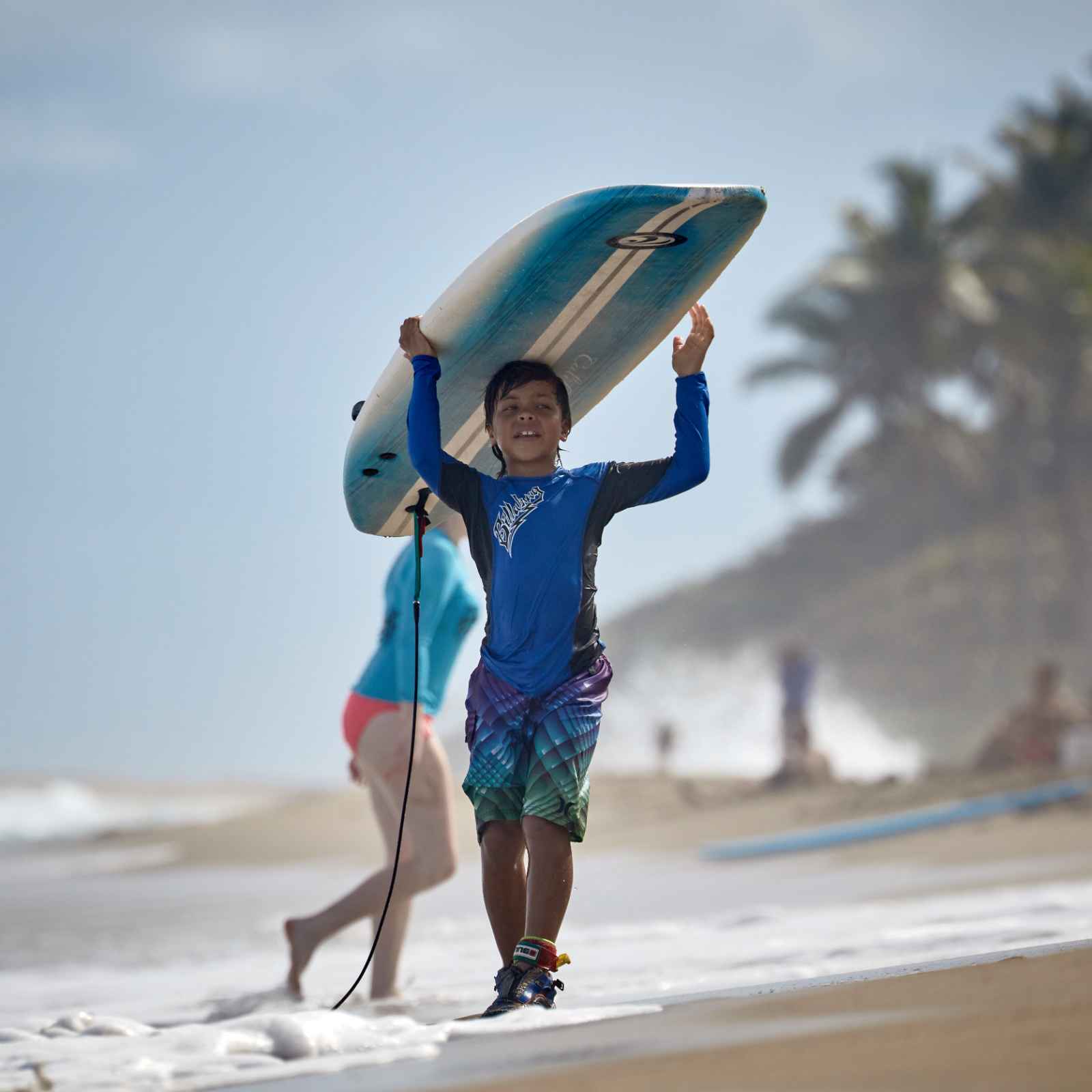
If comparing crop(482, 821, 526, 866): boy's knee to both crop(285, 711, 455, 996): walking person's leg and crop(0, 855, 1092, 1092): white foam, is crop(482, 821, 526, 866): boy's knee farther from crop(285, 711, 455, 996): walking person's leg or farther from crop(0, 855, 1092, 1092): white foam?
crop(285, 711, 455, 996): walking person's leg

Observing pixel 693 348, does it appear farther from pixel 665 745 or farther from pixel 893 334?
pixel 893 334

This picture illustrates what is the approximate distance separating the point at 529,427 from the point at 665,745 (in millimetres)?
18960

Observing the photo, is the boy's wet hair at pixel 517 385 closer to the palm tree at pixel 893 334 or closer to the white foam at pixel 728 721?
the white foam at pixel 728 721

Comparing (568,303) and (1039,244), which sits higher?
(1039,244)

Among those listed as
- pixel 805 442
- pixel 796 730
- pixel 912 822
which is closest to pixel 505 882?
pixel 912 822

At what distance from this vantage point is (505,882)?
143 inches

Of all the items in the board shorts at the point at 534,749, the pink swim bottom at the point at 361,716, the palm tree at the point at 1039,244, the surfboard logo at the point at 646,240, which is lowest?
the board shorts at the point at 534,749

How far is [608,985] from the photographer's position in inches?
176

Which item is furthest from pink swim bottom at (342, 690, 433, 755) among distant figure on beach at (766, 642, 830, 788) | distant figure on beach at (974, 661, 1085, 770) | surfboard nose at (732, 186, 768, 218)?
distant figure on beach at (766, 642, 830, 788)

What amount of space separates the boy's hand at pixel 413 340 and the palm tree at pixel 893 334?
32.4 m

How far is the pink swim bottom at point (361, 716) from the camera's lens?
16.0ft

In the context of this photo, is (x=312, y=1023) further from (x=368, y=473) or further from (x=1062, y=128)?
(x=1062, y=128)

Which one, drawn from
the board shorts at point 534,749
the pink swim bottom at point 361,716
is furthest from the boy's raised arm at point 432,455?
the pink swim bottom at point 361,716

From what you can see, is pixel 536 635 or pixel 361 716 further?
pixel 361 716
